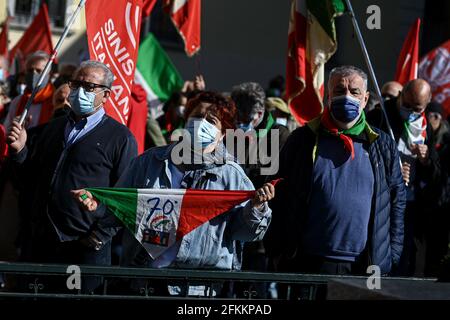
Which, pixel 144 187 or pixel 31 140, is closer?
pixel 144 187

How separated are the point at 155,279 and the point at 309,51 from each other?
12.0ft

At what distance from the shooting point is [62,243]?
6340 mm

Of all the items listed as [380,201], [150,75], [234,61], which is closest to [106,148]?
[380,201]

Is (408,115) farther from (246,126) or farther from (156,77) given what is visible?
(156,77)

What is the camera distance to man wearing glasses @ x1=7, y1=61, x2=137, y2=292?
20.7 feet

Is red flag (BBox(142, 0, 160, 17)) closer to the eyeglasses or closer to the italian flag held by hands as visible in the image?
the eyeglasses

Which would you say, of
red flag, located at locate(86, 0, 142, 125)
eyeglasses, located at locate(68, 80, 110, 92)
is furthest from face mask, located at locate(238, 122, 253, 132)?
eyeglasses, located at locate(68, 80, 110, 92)

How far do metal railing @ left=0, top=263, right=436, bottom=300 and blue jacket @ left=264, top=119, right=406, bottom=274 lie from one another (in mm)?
763

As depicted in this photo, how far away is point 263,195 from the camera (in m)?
5.23

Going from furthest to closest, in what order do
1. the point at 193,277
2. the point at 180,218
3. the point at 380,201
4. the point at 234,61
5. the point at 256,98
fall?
the point at 234,61 < the point at 256,98 < the point at 380,201 < the point at 180,218 < the point at 193,277

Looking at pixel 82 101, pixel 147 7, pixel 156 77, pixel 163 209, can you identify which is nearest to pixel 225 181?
pixel 163 209
